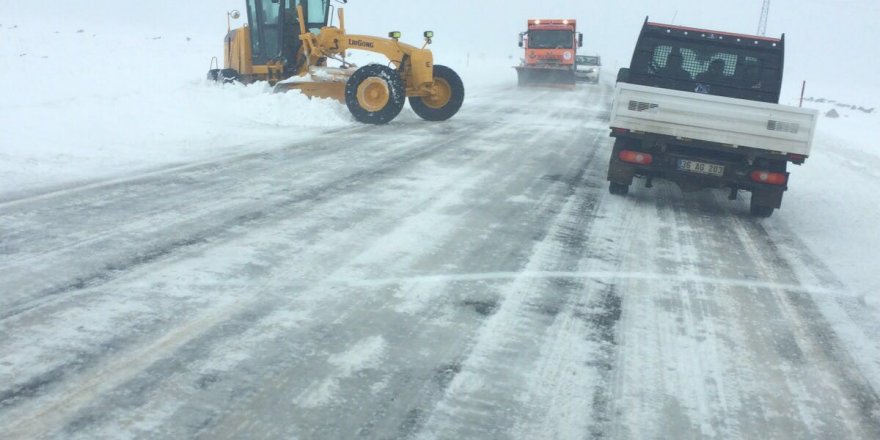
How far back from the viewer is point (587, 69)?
41906 millimetres

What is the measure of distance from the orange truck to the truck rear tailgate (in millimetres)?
27358

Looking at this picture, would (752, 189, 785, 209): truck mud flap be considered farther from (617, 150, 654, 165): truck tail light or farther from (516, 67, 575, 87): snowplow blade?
(516, 67, 575, 87): snowplow blade

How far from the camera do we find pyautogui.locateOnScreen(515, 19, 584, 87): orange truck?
36.6m

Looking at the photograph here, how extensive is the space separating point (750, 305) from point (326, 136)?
881 cm

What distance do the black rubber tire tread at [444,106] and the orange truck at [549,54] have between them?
20.2 metres

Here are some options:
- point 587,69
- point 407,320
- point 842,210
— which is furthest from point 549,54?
point 407,320

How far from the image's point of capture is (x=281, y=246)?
21.1 ft

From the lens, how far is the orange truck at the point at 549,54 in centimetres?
3659

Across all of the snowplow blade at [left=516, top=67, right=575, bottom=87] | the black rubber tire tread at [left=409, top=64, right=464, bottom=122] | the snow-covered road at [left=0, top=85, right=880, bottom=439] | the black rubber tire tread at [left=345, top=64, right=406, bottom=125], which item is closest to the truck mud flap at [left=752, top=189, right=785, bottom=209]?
the snow-covered road at [left=0, top=85, right=880, bottom=439]

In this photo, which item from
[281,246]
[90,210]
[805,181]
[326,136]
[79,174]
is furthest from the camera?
[326,136]

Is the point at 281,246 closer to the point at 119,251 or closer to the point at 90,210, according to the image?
the point at 119,251

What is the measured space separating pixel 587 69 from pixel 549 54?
18.7ft

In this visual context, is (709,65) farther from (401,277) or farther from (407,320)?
(407,320)

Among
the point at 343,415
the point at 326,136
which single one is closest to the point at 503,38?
the point at 326,136
